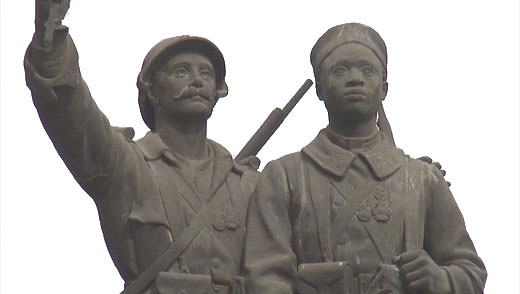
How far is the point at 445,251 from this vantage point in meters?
22.2

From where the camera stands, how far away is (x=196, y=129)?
897 inches

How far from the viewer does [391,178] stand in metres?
22.2

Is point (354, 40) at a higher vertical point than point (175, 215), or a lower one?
higher

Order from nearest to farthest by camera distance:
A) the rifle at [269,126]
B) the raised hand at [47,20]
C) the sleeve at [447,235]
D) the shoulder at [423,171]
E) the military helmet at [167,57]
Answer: the raised hand at [47,20] < the sleeve at [447,235] < the shoulder at [423,171] < the military helmet at [167,57] < the rifle at [269,126]

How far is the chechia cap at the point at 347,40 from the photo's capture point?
22.4m

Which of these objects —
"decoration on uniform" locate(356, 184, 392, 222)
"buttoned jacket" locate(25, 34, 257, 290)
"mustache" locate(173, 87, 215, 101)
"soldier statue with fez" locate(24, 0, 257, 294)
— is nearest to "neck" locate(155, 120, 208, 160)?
"soldier statue with fez" locate(24, 0, 257, 294)

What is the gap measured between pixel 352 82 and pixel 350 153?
1.90ft

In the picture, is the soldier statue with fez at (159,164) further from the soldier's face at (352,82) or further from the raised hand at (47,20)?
the soldier's face at (352,82)

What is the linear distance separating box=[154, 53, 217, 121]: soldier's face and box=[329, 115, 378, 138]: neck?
1.05 meters

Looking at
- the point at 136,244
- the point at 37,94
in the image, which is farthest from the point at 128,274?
the point at 37,94

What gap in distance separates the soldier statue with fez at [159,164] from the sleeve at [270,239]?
0.19 metres

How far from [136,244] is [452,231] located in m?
2.50

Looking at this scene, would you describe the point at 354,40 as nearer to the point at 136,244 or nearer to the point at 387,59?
the point at 387,59

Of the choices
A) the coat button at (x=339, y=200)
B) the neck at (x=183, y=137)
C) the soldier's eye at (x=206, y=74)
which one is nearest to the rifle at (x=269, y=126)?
the neck at (x=183, y=137)
